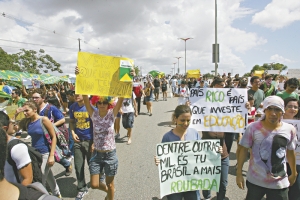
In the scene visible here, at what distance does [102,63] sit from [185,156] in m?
1.79

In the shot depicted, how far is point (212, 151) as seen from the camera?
253cm

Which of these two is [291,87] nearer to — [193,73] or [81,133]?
[81,133]

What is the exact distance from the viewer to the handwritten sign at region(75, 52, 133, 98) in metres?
3.09

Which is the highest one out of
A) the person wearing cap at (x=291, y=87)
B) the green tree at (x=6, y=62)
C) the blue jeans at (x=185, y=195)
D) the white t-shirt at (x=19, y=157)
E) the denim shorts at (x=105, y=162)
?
the green tree at (x=6, y=62)

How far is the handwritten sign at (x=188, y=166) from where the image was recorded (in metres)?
2.38

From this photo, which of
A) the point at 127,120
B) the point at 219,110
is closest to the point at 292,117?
the point at 219,110

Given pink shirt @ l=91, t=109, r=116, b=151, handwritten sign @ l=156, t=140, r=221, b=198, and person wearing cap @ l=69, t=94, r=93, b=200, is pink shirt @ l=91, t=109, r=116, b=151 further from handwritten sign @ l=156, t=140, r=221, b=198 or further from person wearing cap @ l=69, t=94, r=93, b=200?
handwritten sign @ l=156, t=140, r=221, b=198

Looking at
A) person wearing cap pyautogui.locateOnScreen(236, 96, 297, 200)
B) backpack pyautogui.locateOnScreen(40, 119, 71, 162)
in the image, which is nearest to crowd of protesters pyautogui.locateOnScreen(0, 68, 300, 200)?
person wearing cap pyautogui.locateOnScreen(236, 96, 297, 200)

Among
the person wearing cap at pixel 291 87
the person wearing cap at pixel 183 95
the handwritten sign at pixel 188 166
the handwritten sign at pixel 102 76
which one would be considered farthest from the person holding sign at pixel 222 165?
the person wearing cap at pixel 183 95

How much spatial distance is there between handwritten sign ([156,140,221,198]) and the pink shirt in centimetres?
101

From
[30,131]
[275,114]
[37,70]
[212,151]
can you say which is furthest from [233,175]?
[37,70]

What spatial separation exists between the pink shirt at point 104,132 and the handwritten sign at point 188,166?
3.33 feet

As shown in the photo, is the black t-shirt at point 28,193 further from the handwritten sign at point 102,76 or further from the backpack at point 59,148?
the backpack at point 59,148

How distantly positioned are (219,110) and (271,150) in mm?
1165
